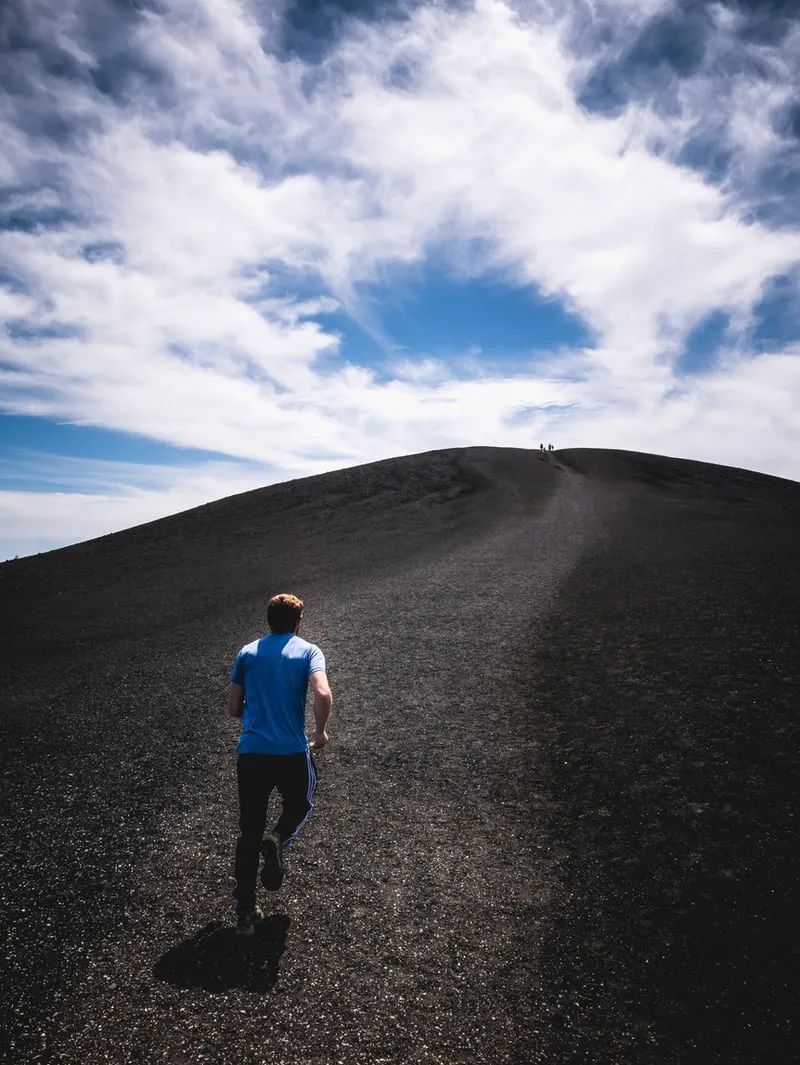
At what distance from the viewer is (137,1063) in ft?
11.9

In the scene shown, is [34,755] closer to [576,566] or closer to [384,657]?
[384,657]

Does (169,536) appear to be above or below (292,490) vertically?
below

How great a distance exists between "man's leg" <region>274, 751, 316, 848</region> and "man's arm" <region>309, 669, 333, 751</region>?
0.19 meters

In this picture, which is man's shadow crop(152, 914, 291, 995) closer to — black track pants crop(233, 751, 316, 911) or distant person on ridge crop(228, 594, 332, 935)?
distant person on ridge crop(228, 594, 332, 935)

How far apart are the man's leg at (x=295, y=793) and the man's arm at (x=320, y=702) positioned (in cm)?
19

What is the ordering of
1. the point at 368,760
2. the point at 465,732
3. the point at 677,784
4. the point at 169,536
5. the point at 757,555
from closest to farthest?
the point at 677,784, the point at 368,760, the point at 465,732, the point at 757,555, the point at 169,536

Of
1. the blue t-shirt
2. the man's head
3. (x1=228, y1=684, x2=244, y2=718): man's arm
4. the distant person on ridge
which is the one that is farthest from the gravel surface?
the man's head

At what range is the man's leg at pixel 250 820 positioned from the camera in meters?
4.56

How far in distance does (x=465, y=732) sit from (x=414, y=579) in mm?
9874

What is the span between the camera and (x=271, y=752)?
180 inches

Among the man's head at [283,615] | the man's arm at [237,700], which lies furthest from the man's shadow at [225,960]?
the man's head at [283,615]

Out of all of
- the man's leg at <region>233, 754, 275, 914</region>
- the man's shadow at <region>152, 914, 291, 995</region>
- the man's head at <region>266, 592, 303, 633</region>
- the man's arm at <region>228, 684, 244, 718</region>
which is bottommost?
the man's shadow at <region>152, 914, 291, 995</region>

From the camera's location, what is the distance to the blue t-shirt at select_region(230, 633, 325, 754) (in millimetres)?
4578

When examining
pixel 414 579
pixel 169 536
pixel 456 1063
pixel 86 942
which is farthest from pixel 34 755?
pixel 169 536
